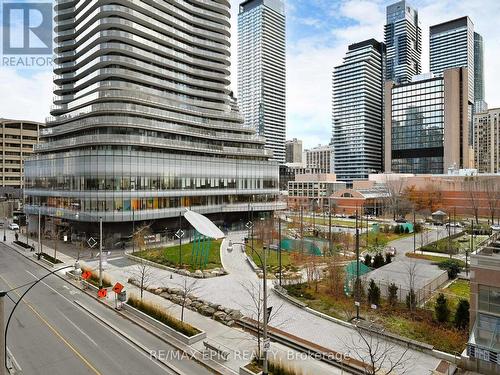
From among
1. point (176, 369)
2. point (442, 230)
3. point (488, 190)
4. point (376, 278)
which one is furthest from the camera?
point (488, 190)

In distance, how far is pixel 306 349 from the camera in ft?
64.9

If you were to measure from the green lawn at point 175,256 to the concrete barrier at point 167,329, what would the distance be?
511 inches

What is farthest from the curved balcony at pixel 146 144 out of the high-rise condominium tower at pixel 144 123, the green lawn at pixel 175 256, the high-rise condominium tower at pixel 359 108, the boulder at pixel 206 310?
the high-rise condominium tower at pixel 359 108

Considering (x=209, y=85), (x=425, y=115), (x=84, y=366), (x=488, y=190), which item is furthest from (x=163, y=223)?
(x=425, y=115)

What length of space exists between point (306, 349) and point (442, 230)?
203 feet

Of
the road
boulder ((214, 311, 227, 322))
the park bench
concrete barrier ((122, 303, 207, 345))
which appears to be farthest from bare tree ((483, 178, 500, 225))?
the road

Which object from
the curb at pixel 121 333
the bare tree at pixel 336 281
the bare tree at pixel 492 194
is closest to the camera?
the curb at pixel 121 333

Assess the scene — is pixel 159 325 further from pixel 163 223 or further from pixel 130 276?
pixel 163 223

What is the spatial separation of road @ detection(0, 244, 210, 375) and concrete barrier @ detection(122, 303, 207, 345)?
0.90m

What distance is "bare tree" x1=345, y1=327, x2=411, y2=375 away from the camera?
17.6 m

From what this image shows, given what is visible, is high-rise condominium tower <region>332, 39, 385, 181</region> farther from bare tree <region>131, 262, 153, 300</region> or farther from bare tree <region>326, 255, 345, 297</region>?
bare tree <region>131, 262, 153, 300</region>

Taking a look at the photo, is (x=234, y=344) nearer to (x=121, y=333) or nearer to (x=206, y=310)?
(x=206, y=310)

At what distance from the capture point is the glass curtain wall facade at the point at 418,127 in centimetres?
15512

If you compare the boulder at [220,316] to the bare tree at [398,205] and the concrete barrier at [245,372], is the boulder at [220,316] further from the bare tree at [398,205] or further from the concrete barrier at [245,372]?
the bare tree at [398,205]
